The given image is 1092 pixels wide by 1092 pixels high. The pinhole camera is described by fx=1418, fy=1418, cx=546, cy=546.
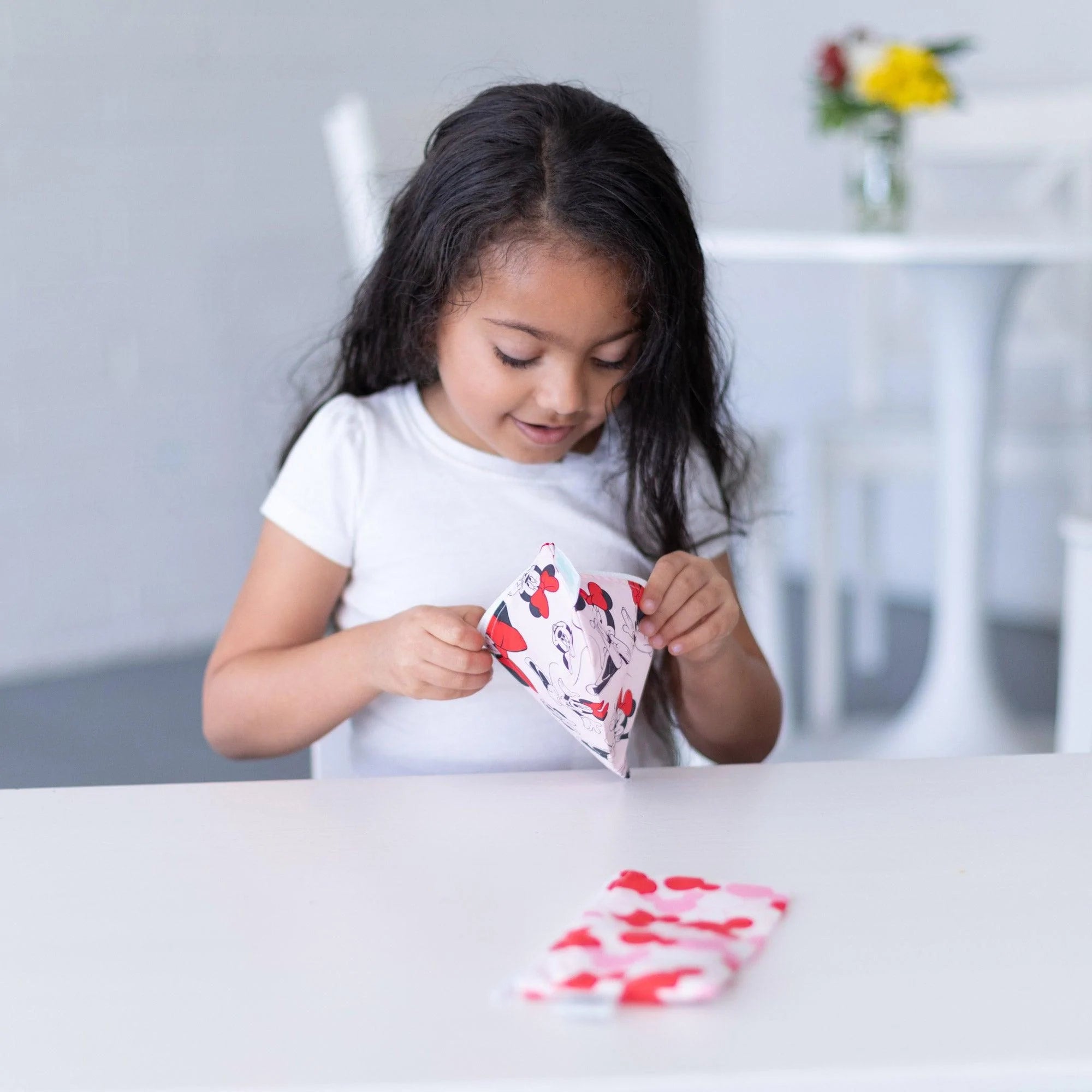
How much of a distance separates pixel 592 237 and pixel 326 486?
0.93ft

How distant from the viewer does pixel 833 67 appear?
7.83ft

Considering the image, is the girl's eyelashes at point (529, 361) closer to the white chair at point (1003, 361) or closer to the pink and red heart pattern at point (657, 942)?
the pink and red heart pattern at point (657, 942)

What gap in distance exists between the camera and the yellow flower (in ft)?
7.47

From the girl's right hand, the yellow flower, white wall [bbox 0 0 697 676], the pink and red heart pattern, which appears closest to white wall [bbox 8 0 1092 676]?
white wall [bbox 0 0 697 676]

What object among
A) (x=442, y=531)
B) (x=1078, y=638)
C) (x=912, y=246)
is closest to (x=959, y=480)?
(x=912, y=246)

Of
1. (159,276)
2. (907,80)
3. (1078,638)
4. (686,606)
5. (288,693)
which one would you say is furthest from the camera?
(159,276)

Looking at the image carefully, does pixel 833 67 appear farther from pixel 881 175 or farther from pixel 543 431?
pixel 543 431

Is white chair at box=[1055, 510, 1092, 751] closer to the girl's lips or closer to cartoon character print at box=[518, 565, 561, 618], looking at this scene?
the girl's lips

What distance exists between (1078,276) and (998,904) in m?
2.87

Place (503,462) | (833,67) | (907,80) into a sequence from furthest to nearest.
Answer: (833,67) < (907,80) < (503,462)

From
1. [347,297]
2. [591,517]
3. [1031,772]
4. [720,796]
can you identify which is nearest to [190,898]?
[720,796]

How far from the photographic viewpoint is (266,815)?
71 centimetres

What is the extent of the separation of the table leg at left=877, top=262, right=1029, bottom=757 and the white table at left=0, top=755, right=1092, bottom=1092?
159 centimetres

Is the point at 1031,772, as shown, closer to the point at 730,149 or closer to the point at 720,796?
the point at 720,796
